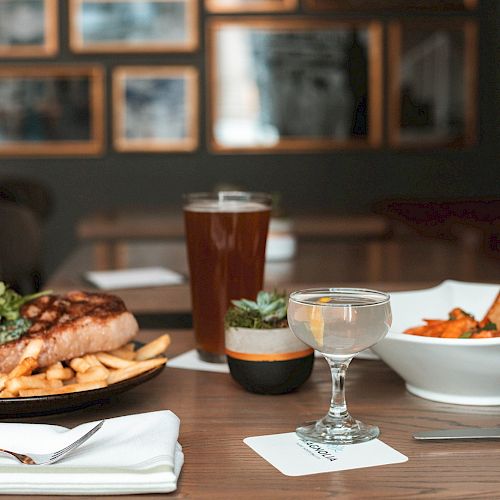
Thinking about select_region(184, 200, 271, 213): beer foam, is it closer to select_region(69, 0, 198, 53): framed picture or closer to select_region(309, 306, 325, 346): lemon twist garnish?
select_region(309, 306, 325, 346): lemon twist garnish

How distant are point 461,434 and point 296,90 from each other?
5503mm

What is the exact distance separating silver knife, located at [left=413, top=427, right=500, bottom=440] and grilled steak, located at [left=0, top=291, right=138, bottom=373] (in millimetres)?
391

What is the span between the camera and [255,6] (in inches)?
245

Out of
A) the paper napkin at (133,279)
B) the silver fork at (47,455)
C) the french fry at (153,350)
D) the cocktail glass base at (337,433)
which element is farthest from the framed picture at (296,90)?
A: the silver fork at (47,455)

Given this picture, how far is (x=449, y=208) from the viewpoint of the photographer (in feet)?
20.3

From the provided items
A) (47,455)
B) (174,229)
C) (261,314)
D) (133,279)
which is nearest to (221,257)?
(261,314)

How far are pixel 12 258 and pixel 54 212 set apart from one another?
324 cm

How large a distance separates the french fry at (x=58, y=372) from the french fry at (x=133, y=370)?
0.16 feet

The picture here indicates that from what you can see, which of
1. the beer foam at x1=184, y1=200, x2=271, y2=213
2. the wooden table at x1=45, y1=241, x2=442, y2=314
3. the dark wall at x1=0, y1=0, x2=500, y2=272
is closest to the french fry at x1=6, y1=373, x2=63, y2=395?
the beer foam at x1=184, y1=200, x2=271, y2=213

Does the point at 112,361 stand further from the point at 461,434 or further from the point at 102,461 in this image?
the point at 461,434

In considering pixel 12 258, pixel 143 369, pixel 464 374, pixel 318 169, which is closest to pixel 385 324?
pixel 464 374

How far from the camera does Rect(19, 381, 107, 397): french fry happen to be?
38.6 inches

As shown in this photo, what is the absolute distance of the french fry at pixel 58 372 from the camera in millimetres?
1044

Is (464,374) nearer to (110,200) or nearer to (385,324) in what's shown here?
(385,324)
